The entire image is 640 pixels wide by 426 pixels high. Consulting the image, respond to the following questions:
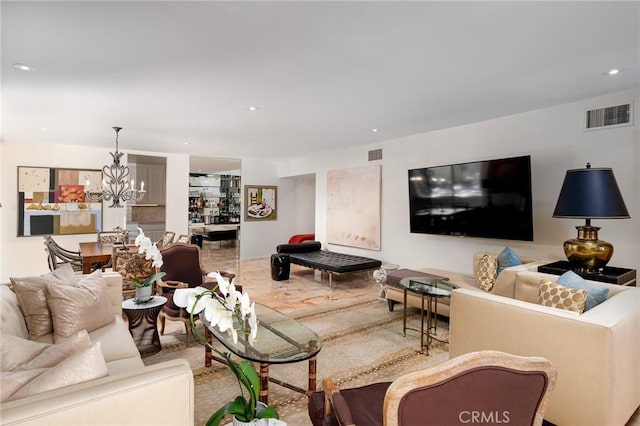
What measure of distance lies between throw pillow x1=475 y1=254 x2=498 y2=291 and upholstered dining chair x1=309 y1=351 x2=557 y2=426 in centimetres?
277

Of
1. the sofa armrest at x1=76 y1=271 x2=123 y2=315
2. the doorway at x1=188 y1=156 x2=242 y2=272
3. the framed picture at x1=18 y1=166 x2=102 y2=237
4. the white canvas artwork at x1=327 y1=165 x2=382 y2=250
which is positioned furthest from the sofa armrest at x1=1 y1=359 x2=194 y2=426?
the doorway at x1=188 y1=156 x2=242 y2=272

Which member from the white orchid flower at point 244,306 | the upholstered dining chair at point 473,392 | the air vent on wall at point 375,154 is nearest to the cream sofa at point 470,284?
the upholstered dining chair at point 473,392

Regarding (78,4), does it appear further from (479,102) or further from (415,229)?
(415,229)

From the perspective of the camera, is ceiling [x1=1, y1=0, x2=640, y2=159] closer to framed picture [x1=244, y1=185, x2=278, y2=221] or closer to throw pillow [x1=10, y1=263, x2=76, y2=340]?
throw pillow [x1=10, y1=263, x2=76, y2=340]

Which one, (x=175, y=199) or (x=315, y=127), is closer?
(x=315, y=127)

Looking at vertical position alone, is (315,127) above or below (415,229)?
above

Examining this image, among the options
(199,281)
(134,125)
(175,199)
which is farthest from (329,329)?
(175,199)

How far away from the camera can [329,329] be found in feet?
12.1

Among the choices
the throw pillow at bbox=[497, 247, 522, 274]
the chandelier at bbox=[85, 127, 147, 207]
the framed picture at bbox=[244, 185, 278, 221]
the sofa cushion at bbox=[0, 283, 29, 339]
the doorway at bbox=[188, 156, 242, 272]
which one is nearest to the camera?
the sofa cushion at bbox=[0, 283, 29, 339]

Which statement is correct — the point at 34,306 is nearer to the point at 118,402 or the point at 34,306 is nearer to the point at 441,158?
the point at 118,402

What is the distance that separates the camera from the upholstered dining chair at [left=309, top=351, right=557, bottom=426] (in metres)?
1.01

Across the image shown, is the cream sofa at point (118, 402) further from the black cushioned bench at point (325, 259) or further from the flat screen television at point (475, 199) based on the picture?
the black cushioned bench at point (325, 259)

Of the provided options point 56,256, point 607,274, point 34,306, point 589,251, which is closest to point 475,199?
point 589,251

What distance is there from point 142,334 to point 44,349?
1.79 meters
